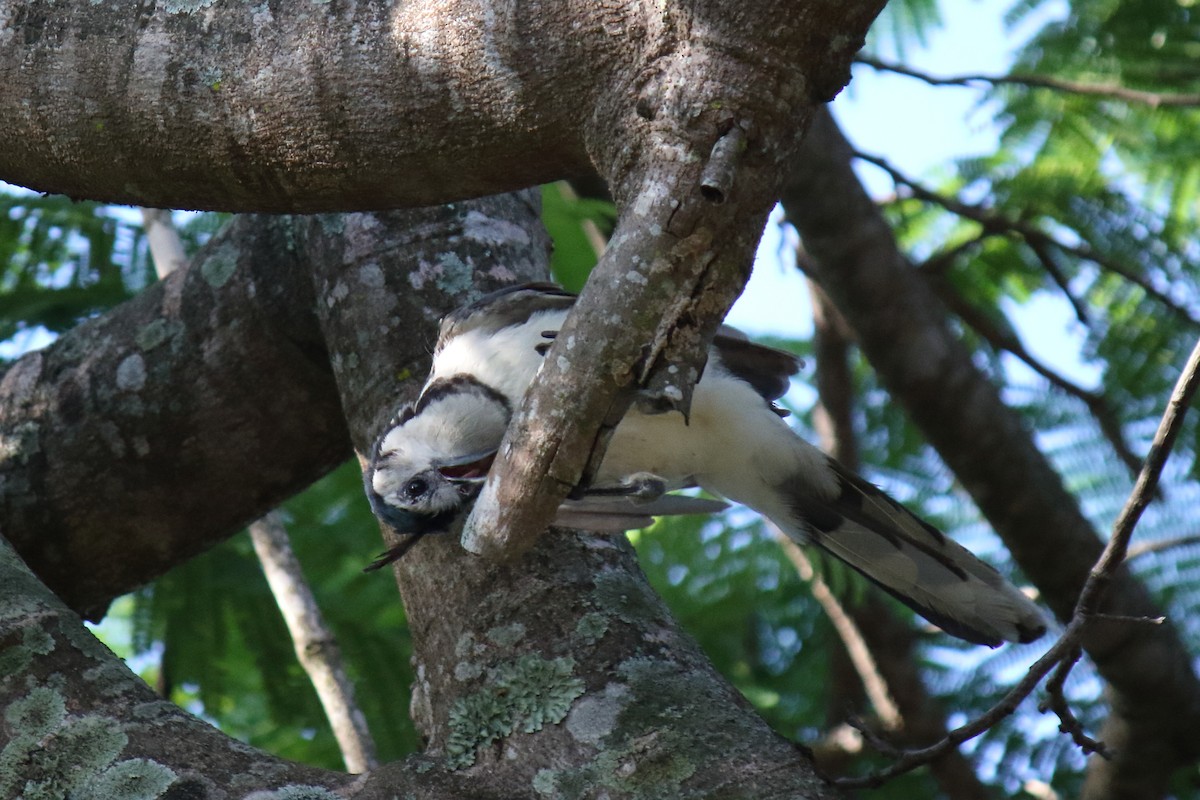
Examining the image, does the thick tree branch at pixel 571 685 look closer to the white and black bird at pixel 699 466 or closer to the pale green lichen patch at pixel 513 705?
the pale green lichen patch at pixel 513 705

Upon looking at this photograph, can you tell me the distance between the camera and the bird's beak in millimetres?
2812

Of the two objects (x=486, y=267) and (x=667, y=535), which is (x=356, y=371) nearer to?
(x=486, y=267)

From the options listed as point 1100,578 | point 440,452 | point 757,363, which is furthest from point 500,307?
point 1100,578

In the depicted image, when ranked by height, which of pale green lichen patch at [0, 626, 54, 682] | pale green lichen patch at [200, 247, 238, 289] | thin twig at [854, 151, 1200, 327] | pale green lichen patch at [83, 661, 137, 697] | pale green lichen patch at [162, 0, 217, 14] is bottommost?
pale green lichen patch at [83, 661, 137, 697]

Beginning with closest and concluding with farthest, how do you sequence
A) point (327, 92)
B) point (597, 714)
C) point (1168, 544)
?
1. point (327, 92)
2. point (597, 714)
3. point (1168, 544)

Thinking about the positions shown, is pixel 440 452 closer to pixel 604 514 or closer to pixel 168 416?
pixel 604 514

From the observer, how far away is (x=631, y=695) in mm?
2293

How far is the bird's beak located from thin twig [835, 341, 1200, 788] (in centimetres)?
111

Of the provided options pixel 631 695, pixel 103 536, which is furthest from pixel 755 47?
pixel 103 536

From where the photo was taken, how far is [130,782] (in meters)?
2.15

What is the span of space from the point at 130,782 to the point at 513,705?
2.26ft

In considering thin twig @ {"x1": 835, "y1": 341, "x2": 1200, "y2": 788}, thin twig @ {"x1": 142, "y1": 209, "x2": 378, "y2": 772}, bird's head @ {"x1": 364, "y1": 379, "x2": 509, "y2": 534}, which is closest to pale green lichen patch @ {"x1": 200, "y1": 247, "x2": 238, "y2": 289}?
thin twig @ {"x1": 142, "y1": 209, "x2": 378, "y2": 772}

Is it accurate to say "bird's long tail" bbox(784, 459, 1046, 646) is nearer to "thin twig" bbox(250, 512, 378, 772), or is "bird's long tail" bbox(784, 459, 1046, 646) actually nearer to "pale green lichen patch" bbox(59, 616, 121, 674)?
"thin twig" bbox(250, 512, 378, 772)

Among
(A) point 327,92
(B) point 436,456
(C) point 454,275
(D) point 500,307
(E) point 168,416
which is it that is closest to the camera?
(A) point 327,92
